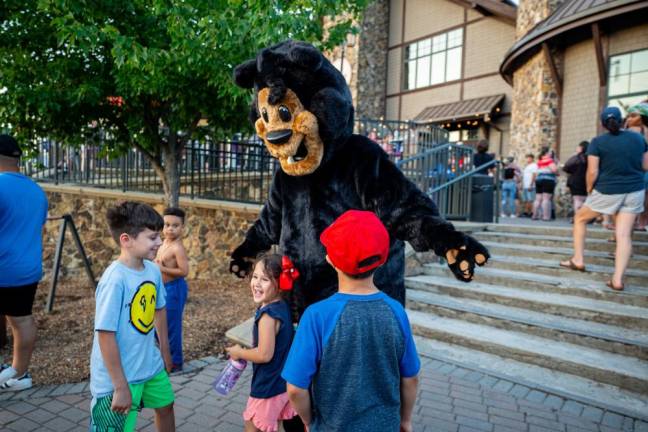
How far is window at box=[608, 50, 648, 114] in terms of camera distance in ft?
32.7

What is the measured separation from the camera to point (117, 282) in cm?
212

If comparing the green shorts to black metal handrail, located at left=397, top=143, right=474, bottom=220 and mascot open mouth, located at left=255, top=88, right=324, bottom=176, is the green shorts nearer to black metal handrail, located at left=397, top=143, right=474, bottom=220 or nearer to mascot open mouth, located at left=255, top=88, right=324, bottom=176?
mascot open mouth, located at left=255, top=88, right=324, bottom=176

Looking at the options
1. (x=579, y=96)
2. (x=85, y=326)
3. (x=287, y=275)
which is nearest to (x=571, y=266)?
(x=287, y=275)

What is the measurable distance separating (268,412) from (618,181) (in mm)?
4372

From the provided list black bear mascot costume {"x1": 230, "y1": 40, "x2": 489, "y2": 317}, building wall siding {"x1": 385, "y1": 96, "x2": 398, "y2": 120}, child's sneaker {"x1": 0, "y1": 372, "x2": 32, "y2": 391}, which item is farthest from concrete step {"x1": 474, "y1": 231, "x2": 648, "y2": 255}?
building wall siding {"x1": 385, "y1": 96, "x2": 398, "y2": 120}

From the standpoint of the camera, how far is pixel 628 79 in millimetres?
10258

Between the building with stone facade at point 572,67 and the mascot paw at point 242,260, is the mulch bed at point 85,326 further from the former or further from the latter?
the building with stone facade at point 572,67

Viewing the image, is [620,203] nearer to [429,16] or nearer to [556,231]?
[556,231]

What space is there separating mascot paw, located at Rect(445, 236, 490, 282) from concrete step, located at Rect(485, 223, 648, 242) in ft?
16.1

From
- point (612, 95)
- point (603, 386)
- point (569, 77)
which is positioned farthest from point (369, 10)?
point (603, 386)

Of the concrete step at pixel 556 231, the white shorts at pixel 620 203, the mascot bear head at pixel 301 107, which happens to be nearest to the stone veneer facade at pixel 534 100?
the concrete step at pixel 556 231

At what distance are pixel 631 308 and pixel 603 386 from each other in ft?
3.98

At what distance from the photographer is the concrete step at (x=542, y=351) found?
12.4ft

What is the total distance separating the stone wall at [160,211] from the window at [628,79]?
8605 millimetres
